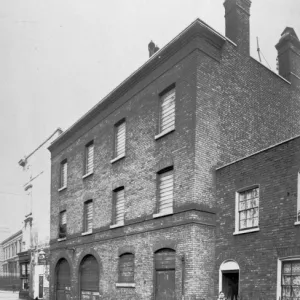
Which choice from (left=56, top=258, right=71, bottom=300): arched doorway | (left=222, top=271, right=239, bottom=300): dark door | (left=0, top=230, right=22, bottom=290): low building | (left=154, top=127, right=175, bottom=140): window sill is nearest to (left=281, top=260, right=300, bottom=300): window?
(left=222, top=271, right=239, bottom=300): dark door

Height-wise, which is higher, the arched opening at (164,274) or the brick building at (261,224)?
the brick building at (261,224)

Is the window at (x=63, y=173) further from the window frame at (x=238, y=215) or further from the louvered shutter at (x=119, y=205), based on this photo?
the window frame at (x=238, y=215)

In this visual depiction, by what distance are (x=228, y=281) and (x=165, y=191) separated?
4.05 metres

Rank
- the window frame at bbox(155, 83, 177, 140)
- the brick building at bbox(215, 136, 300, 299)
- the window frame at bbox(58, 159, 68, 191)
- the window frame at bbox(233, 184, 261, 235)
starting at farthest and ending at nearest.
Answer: the window frame at bbox(58, 159, 68, 191) < the window frame at bbox(155, 83, 177, 140) < the window frame at bbox(233, 184, 261, 235) < the brick building at bbox(215, 136, 300, 299)

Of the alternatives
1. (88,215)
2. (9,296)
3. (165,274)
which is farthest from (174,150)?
(9,296)

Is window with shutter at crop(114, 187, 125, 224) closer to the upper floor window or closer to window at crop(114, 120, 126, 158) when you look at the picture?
window at crop(114, 120, 126, 158)

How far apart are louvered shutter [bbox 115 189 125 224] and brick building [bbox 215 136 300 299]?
5.64m

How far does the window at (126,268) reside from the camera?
17922 millimetres

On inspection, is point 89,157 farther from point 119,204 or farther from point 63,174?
point 119,204

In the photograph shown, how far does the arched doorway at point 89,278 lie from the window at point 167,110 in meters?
8.16

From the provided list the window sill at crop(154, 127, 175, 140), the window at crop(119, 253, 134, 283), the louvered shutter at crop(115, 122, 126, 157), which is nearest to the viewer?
the window sill at crop(154, 127, 175, 140)

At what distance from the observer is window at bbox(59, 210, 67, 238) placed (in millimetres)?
25028

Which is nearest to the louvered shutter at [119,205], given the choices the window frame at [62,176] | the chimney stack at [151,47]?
the window frame at [62,176]

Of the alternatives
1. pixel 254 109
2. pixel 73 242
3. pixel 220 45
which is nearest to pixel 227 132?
pixel 254 109
